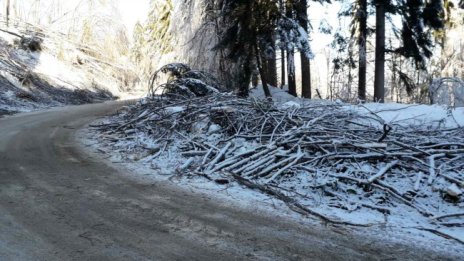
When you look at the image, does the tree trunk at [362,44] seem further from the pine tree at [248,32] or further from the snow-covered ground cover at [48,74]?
the snow-covered ground cover at [48,74]

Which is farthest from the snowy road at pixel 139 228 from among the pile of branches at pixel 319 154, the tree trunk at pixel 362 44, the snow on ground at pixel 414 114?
A: the tree trunk at pixel 362 44

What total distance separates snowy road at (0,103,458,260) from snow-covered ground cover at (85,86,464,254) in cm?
59

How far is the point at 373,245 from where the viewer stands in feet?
12.9

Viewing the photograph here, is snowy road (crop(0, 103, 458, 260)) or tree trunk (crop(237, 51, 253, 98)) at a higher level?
tree trunk (crop(237, 51, 253, 98))

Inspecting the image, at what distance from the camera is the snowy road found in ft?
12.0

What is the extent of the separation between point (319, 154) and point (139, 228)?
10.5 ft

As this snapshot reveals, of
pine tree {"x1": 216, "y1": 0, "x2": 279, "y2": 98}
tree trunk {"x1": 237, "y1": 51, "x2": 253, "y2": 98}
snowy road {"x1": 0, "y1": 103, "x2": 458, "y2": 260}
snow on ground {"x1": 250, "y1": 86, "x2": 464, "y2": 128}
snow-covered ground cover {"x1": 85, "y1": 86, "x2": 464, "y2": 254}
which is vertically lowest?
snowy road {"x1": 0, "y1": 103, "x2": 458, "y2": 260}

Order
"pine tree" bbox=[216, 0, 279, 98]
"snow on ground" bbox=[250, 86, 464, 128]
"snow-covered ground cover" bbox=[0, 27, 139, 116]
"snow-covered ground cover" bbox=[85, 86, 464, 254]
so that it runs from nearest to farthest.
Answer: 1. "snow-covered ground cover" bbox=[85, 86, 464, 254]
2. "snow on ground" bbox=[250, 86, 464, 128]
3. "pine tree" bbox=[216, 0, 279, 98]
4. "snow-covered ground cover" bbox=[0, 27, 139, 116]

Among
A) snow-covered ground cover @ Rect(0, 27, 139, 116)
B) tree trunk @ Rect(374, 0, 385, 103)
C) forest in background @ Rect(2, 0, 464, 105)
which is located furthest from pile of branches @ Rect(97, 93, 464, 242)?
snow-covered ground cover @ Rect(0, 27, 139, 116)

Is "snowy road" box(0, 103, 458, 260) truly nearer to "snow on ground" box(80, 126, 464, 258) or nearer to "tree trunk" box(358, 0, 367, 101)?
"snow on ground" box(80, 126, 464, 258)

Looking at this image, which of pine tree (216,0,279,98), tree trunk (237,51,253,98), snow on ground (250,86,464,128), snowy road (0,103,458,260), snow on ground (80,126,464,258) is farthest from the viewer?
tree trunk (237,51,253,98)

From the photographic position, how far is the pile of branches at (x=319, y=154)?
5.17m

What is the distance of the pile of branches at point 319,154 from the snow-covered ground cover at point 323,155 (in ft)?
0.05

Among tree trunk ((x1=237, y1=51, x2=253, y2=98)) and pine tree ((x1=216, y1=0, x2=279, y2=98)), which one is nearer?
pine tree ((x1=216, y1=0, x2=279, y2=98))
